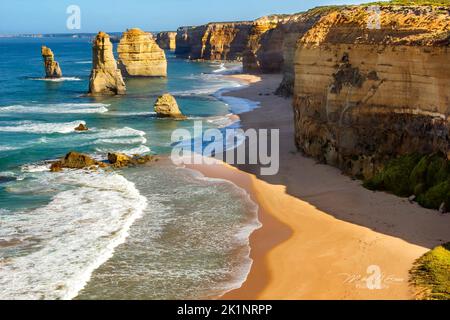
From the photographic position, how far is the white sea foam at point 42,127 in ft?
146

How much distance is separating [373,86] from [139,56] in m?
69.1

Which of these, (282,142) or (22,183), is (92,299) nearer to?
(22,183)

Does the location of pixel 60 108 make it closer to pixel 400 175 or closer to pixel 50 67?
pixel 50 67

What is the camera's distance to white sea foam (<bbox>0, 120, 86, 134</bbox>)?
146 feet

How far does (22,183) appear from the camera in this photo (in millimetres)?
28766

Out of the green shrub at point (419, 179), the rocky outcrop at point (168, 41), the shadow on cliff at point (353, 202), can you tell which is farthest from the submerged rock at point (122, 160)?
the rocky outcrop at point (168, 41)

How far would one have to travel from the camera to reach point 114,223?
22.4 m

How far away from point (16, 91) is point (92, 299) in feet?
210

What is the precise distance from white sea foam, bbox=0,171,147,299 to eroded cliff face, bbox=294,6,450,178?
1065 centimetres

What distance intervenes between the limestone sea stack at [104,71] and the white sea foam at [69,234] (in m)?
39.6

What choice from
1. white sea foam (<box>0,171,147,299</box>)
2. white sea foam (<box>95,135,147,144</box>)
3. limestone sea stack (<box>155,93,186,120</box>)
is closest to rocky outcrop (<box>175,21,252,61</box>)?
limestone sea stack (<box>155,93,186,120</box>)

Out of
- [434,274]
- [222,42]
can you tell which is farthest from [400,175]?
[222,42]

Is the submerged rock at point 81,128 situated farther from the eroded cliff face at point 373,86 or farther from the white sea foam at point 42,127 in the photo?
Result: the eroded cliff face at point 373,86

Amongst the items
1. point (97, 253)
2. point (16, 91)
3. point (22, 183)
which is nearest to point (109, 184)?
point (22, 183)
